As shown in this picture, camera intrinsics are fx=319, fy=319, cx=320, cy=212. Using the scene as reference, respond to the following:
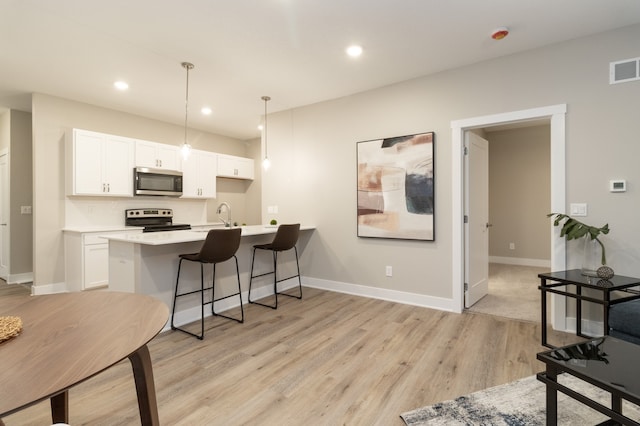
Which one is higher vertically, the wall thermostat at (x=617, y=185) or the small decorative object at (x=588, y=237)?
the wall thermostat at (x=617, y=185)

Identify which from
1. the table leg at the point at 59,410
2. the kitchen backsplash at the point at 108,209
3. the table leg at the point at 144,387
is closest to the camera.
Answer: the table leg at the point at 144,387

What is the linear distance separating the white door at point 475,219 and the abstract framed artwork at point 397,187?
1.30 feet

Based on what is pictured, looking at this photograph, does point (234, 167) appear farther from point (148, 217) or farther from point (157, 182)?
point (148, 217)

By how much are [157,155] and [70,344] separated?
4803 mm

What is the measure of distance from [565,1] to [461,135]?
1351mm

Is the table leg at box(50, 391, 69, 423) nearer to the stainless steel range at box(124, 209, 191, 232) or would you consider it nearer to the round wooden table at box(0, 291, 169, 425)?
the round wooden table at box(0, 291, 169, 425)

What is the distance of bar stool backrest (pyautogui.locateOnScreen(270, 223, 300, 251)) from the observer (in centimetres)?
372

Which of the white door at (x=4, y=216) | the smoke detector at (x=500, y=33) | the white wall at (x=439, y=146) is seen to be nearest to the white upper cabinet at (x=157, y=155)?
the white wall at (x=439, y=146)

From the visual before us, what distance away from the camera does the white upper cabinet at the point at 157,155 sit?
4.88 metres

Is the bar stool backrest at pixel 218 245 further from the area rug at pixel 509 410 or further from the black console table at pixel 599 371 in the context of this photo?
the black console table at pixel 599 371

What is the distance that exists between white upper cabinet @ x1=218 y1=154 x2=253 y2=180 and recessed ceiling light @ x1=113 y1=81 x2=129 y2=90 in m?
2.10

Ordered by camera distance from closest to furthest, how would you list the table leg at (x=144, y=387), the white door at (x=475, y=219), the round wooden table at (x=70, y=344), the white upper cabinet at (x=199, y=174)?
1. the round wooden table at (x=70, y=344)
2. the table leg at (x=144, y=387)
3. the white door at (x=475, y=219)
4. the white upper cabinet at (x=199, y=174)

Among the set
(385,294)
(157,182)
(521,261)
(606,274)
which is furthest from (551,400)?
(521,261)

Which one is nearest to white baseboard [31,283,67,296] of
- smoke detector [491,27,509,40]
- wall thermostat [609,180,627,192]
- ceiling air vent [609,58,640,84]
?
smoke detector [491,27,509,40]
